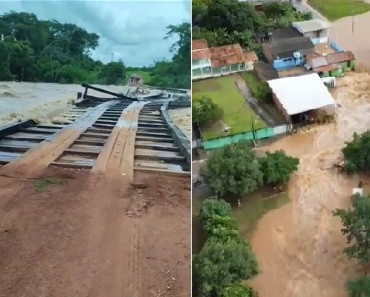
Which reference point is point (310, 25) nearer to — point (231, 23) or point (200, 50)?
point (231, 23)

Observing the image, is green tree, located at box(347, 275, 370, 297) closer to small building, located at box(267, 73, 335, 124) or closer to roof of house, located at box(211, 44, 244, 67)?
small building, located at box(267, 73, 335, 124)

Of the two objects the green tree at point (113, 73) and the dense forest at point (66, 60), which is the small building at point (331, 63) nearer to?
the dense forest at point (66, 60)

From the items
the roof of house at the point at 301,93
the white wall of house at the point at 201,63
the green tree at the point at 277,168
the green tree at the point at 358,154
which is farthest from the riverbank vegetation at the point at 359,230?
the white wall of house at the point at 201,63

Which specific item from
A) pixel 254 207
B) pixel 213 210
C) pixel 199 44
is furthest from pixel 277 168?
pixel 199 44

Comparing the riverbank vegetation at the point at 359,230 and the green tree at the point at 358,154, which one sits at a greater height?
the green tree at the point at 358,154

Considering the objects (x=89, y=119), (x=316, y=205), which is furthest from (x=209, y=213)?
(x=89, y=119)

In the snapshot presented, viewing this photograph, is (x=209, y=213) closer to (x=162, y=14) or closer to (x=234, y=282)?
(x=234, y=282)
